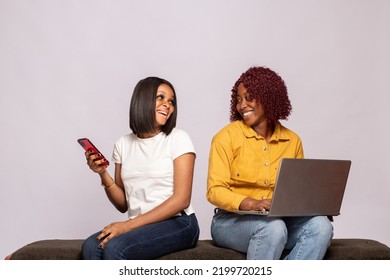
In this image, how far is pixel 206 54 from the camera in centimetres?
509

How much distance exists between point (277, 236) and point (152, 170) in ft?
2.25

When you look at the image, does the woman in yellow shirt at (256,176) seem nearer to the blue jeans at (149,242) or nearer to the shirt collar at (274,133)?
the shirt collar at (274,133)

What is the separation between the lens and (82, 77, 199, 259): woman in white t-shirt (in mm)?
3254

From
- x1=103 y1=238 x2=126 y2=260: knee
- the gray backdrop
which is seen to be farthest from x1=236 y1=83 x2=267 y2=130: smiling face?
the gray backdrop

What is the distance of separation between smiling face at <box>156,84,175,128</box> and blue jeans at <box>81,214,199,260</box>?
476 mm

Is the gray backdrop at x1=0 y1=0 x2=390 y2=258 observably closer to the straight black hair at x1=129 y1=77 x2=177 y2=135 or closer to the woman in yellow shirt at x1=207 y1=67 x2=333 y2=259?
the woman in yellow shirt at x1=207 y1=67 x2=333 y2=259

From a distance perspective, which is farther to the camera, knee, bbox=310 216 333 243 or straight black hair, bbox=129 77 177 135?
straight black hair, bbox=129 77 177 135

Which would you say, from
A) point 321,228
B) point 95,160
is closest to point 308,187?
point 321,228

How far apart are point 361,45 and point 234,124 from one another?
1992 millimetres

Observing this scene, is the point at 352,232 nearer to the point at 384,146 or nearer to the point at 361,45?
the point at 384,146

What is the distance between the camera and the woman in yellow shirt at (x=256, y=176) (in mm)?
3197

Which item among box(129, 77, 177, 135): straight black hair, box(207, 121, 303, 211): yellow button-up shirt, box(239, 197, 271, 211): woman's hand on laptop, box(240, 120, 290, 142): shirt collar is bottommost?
→ box(239, 197, 271, 211): woman's hand on laptop

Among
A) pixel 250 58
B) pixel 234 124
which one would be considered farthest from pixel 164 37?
pixel 234 124

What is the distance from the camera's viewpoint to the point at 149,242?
321cm
